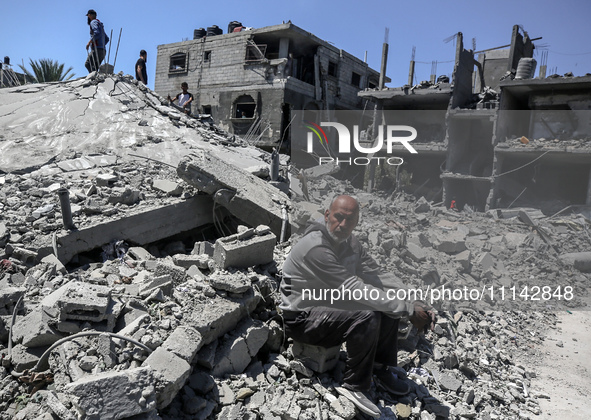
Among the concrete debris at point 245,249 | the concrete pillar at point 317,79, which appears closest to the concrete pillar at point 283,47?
the concrete pillar at point 317,79

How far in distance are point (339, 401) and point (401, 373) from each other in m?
0.87

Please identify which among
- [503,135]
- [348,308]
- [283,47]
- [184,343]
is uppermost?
[283,47]

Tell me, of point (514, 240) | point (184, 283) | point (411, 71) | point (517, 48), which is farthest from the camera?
point (411, 71)

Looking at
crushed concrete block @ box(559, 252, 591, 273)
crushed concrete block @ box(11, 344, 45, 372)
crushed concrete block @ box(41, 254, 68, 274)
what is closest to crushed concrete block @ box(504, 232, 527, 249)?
crushed concrete block @ box(559, 252, 591, 273)

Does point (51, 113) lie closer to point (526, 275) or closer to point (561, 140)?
point (526, 275)

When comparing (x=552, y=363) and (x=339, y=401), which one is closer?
(x=339, y=401)

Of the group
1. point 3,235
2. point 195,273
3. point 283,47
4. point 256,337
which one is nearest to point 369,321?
point 256,337

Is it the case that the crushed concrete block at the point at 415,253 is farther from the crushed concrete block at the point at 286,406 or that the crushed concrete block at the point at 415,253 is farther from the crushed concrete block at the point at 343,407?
the crushed concrete block at the point at 286,406

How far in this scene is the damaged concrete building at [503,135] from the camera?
46.6 feet

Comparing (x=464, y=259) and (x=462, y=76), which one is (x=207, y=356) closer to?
(x=464, y=259)

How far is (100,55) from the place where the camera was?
11031 mm

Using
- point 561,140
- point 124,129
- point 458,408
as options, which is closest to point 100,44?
point 124,129

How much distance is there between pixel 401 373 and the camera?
12.7ft

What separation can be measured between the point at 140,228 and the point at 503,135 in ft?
47.2
